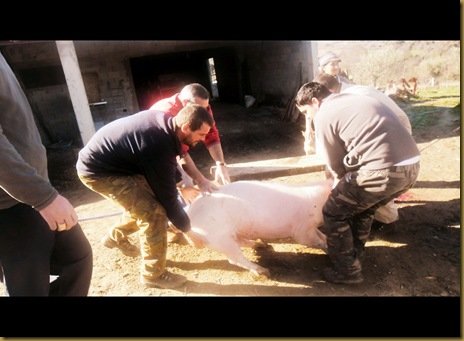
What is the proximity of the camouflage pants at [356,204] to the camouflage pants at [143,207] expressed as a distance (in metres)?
1.50

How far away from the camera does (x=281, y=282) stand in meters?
2.91

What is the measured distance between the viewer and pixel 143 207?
8.96ft

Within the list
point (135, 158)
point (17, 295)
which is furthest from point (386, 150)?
point (17, 295)

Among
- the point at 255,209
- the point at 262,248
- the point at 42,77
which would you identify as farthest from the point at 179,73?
the point at 255,209

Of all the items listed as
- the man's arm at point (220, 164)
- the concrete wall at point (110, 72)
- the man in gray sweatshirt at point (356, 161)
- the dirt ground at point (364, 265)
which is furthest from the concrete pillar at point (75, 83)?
the man in gray sweatshirt at point (356, 161)

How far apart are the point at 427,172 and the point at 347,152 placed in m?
2.84

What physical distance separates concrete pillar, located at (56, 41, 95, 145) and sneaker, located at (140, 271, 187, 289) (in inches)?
214

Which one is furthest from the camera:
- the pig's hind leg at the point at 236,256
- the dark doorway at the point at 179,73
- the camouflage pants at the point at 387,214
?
the dark doorway at the point at 179,73

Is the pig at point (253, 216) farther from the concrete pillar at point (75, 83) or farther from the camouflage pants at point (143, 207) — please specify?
the concrete pillar at point (75, 83)

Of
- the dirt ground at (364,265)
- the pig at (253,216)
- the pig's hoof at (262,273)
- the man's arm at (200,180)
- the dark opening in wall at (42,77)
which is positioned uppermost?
the dark opening in wall at (42,77)

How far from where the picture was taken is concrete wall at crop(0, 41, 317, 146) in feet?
31.3

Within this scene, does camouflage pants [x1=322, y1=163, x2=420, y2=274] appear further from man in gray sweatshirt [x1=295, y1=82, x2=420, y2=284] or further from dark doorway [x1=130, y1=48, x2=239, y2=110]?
dark doorway [x1=130, y1=48, x2=239, y2=110]

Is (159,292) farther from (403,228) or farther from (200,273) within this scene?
(403,228)

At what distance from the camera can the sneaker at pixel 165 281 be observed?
2957 millimetres
